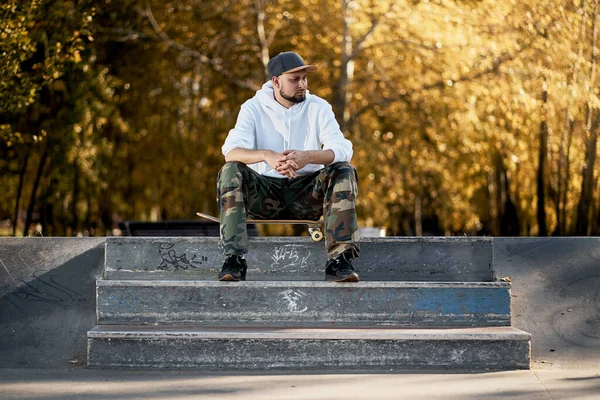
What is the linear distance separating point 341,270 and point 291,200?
0.75 m

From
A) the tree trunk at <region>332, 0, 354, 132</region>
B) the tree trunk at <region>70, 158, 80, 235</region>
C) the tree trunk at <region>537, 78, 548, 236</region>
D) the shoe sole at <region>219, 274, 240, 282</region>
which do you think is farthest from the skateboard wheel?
the tree trunk at <region>70, 158, 80, 235</region>

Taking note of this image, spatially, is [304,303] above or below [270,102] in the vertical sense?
below

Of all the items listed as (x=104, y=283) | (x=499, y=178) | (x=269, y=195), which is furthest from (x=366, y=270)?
(x=499, y=178)

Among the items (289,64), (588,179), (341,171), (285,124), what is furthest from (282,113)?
(588,179)

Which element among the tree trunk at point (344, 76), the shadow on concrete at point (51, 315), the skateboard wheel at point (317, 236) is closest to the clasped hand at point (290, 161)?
the skateboard wheel at point (317, 236)

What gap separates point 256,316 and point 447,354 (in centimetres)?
107

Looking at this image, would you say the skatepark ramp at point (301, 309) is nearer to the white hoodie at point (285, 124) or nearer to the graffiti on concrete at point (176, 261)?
the graffiti on concrete at point (176, 261)

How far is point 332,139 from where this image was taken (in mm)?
5938

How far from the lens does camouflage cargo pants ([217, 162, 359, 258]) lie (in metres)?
5.53

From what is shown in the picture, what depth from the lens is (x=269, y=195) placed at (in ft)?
19.9

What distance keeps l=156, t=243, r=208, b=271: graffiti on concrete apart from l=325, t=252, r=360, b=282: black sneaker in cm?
77

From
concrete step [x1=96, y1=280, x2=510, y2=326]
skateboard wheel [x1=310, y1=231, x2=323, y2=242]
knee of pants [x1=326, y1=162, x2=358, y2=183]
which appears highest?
knee of pants [x1=326, y1=162, x2=358, y2=183]

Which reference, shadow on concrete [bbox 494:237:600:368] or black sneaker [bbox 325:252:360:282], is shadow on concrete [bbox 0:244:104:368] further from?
shadow on concrete [bbox 494:237:600:368]

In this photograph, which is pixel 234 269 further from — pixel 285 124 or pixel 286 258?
pixel 285 124
